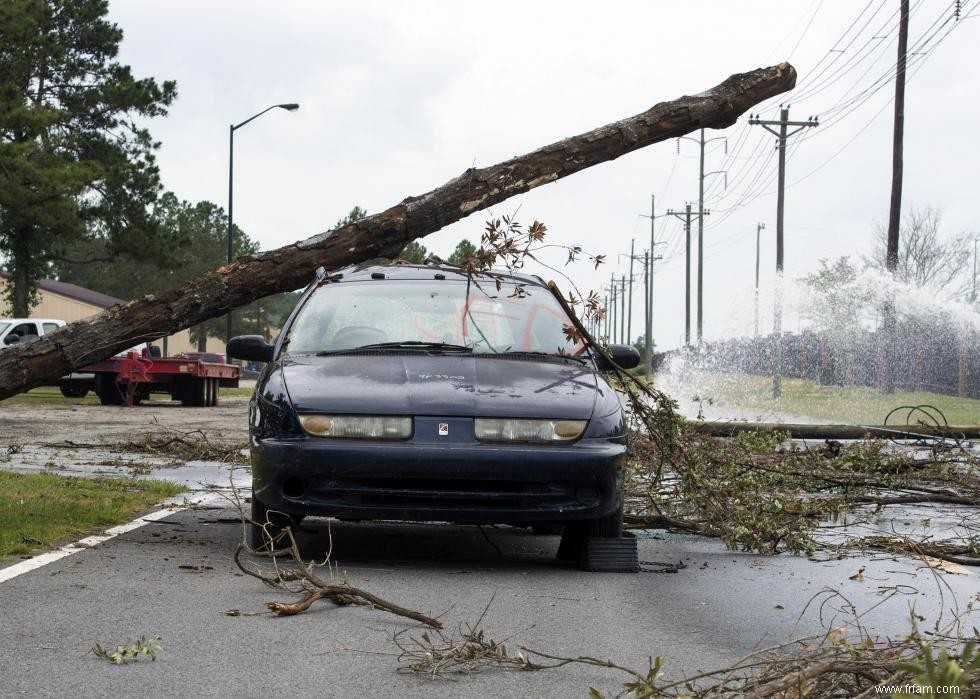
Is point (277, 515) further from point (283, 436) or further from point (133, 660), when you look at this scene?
point (133, 660)

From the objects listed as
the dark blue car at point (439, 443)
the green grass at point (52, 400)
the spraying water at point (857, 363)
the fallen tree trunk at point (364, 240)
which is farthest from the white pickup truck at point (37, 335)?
the dark blue car at point (439, 443)

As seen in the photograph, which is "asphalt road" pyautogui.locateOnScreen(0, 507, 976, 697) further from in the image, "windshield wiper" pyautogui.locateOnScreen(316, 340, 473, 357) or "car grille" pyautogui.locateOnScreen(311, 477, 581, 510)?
"windshield wiper" pyautogui.locateOnScreen(316, 340, 473, 357)

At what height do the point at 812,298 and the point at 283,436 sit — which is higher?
the point at 812,298

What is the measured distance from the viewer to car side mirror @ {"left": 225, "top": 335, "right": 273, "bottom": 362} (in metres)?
7.46

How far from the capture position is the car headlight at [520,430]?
632 cm

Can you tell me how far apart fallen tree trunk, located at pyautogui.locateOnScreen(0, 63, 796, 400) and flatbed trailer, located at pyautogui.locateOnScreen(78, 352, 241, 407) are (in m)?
19.9

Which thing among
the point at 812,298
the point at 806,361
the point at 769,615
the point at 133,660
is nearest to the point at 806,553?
the point at 769,615

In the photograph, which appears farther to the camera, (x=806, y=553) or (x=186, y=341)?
(x=186, y=341)

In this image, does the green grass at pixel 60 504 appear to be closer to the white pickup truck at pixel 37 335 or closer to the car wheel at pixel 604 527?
the car wheel at pixel 604 527

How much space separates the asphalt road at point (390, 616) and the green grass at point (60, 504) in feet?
1.33

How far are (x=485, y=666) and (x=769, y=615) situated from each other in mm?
1577

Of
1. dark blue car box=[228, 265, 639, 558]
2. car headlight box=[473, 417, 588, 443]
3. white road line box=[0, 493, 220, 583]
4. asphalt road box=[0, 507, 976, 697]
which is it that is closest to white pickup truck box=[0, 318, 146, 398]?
white road line box=[0, 493, 220, 583]

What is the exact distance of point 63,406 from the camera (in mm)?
27188

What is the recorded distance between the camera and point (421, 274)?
8.26m
